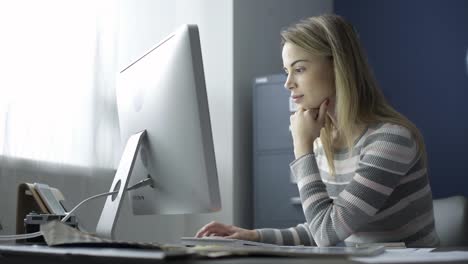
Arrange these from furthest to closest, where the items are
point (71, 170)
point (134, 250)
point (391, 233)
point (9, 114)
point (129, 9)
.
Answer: point (129, 9) < point (71, 170) < point (9, 114) < point (391, 233) < point (134, 250)

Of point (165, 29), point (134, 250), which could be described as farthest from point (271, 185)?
point (134, 250)

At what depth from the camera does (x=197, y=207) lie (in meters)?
1.13

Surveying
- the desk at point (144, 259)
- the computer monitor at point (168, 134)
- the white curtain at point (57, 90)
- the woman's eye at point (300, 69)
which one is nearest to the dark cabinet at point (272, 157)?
the white curtain at point (57, 90)

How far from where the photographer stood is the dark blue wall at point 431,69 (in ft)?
12.0

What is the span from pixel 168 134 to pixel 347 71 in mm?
659

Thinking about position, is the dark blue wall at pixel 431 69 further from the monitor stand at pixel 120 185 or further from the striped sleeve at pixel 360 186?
the monitor stand at pixel 120 185

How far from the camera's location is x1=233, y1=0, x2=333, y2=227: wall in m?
3.51

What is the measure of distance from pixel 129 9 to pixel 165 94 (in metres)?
2.10

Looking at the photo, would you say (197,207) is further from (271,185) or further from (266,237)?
(271,185)

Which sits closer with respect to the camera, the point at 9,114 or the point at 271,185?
the point at 9,114

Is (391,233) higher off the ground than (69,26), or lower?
lower

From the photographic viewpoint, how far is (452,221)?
1.71m

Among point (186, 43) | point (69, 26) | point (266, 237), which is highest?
point (69, 26)

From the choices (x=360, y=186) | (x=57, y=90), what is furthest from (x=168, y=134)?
(x=57, y=90)
